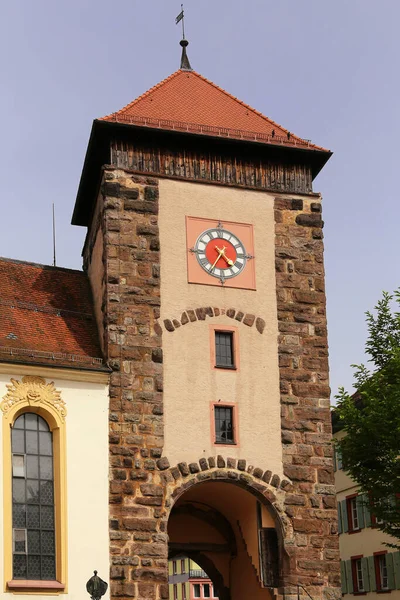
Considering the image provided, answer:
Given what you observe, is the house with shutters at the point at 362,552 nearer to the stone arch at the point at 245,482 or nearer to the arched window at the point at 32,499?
the stone arch at the point at 245,482

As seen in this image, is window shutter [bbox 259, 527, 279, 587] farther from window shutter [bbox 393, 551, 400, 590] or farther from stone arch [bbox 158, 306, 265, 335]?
window shutter [bbox 393, 551, 400, 590]

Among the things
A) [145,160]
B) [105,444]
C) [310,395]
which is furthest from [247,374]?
[145,160]

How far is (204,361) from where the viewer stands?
25797 millimetres

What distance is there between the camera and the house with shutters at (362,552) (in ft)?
123

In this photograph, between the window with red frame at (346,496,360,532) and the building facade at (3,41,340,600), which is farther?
the window with red frame at (346,496,360,532)

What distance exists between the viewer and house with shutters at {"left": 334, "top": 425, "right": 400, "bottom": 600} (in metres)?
37.3

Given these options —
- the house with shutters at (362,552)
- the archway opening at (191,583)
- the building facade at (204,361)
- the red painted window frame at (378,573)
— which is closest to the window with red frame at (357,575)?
the house with shutters at (362,552)

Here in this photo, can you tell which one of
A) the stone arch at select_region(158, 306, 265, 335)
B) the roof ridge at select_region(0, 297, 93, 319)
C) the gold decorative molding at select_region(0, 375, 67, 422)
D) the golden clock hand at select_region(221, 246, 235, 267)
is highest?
the golden clock hand at select_region(221, 246, 235, 267)

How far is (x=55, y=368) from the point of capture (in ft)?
80.4

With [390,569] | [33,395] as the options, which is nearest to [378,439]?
[33,395]

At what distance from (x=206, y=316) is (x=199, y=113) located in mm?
5554

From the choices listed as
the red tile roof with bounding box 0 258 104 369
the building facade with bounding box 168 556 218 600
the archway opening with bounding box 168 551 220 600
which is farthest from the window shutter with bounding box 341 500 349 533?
the building facade with bounding box 168 556 218 600

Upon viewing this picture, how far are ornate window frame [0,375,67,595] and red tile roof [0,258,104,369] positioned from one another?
619 millimetres

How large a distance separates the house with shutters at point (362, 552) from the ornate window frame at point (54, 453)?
49.3 feet
